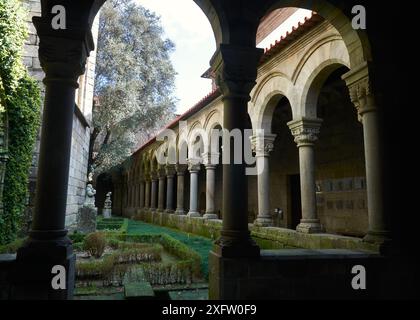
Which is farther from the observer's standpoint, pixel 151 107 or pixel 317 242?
pixel 151 107

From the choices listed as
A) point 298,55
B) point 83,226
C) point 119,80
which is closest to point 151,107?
point 119,80

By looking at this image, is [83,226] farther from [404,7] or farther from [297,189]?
[404,7]

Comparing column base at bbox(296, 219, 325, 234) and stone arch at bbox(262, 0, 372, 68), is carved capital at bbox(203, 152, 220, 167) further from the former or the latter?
stone arch at bbox(262, 0, 372, 68)

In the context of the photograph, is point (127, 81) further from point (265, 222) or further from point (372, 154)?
point (372, 154)

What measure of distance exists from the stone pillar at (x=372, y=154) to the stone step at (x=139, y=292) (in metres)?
2.81

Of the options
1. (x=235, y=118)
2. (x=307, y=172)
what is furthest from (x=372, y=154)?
(x=307, y=172)

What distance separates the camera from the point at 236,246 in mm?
3375

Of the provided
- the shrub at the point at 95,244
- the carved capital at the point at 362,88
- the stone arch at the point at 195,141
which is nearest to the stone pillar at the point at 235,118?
the carved capital at the point at 362,88

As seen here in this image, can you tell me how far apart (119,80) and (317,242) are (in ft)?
45.5

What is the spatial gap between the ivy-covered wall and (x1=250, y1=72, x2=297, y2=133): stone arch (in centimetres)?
543

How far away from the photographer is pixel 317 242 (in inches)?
239

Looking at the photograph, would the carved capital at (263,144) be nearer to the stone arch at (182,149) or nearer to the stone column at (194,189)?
the stone column at (194,189)

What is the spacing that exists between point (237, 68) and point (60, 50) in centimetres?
190

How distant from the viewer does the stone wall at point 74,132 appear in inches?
300
